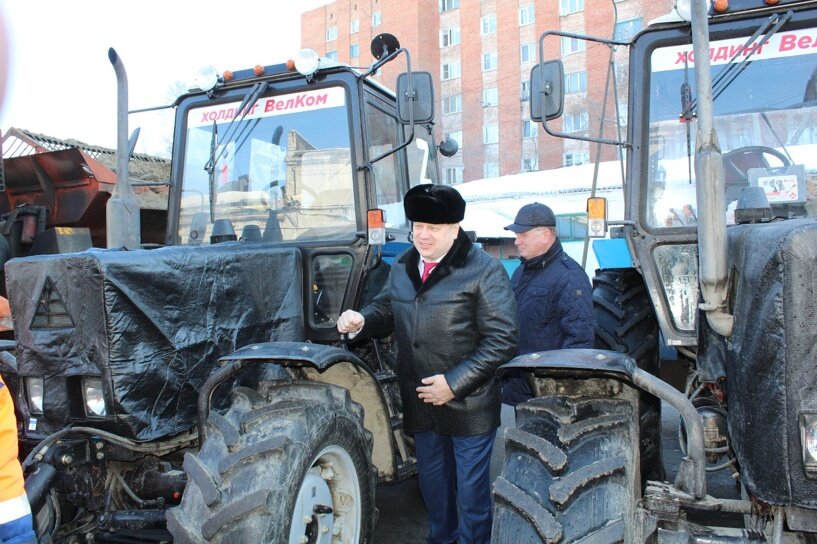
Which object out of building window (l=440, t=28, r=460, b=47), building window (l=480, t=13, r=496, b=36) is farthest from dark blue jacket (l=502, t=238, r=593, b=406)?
building window (l=440, t=28, r=460, b=47)

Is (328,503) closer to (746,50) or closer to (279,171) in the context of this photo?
(279,171)

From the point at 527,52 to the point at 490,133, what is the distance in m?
4.98

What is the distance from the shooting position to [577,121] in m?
34.4

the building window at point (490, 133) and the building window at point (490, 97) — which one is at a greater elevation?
the building window at point (490, 97)

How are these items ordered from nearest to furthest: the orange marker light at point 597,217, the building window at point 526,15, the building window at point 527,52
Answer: the orange marker light at point 597,217 < the building window at point 527,52 < the building window at point 526,15

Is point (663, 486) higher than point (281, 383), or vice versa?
point (281, 383)

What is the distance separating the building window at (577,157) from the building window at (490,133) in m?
4.85

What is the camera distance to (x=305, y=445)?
2.66 m

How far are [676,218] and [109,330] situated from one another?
2964 millimetres

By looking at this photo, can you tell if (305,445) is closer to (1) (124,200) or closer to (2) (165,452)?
(2) (165,452)

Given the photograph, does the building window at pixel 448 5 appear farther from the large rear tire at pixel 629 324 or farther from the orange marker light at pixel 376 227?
the orange marker light at pixel 376 227

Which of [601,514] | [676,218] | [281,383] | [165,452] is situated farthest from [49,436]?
[676,218]

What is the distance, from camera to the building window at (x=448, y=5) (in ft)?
138

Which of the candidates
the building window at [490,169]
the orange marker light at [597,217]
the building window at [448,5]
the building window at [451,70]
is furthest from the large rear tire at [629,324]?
the building window at [448,5]
